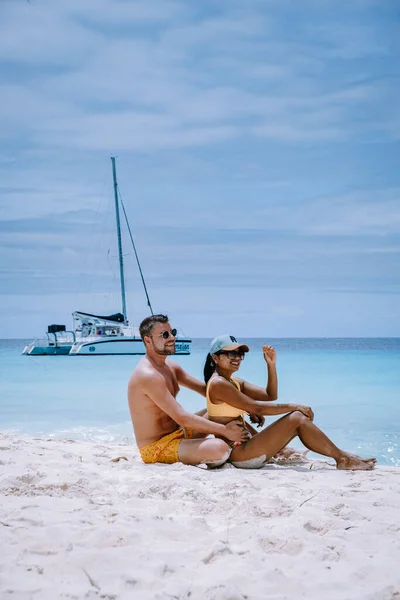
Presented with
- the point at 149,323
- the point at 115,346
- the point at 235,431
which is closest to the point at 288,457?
→ the point at 235,431

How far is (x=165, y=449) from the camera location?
4.95m

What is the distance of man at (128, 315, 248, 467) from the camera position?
471cm

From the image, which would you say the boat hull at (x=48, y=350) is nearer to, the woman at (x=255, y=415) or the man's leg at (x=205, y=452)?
the man's leg at (x=205, y=452)

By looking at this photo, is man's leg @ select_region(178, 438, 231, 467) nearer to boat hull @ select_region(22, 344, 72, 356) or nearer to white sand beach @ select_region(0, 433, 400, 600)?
white sand beach @ select_region(0, 433, 400, 600)

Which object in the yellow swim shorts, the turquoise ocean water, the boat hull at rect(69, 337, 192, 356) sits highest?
the yellow swim shorts

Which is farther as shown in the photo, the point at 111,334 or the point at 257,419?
the point at 111,334

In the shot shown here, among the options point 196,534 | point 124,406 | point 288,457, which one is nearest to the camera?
point 196,534

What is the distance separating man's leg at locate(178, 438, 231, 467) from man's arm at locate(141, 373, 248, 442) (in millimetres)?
92

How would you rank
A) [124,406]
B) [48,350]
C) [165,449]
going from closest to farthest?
[165,449], [124,406], [48,350]

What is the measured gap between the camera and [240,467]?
486 cm

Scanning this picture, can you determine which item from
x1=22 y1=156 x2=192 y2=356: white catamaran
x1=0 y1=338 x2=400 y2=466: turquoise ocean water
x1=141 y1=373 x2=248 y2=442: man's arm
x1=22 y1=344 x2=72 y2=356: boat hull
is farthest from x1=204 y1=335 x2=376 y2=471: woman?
x1=22 y1=344 x2=72 y2=356: boat hull

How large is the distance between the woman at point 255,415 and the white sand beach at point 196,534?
197 mm

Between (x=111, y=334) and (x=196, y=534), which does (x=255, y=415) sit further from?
(x=111, y=334)

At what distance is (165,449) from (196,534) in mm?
1843
